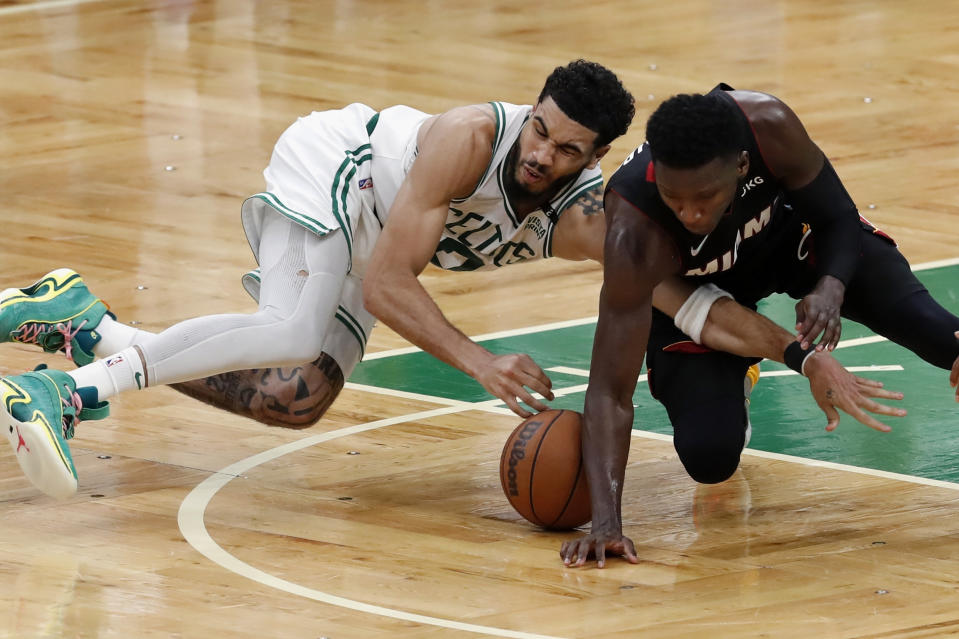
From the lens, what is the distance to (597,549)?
5.13m

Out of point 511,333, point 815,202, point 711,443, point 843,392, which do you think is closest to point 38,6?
point 511,333

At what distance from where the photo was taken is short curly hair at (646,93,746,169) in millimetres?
4973

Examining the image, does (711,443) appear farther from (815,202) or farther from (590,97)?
(590,97)

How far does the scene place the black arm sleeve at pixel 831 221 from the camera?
5.51 meters

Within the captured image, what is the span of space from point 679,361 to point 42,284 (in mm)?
2088

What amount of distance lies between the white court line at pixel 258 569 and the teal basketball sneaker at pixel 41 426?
386mm

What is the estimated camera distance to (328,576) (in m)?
5.09

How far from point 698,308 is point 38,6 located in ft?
30.6

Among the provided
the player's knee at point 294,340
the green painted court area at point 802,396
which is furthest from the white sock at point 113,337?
the green painted court area at point 802,396

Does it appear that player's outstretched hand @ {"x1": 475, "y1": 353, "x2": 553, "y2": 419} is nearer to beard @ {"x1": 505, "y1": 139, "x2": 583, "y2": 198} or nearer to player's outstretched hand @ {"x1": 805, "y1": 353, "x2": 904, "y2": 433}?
beard @ {"x1": 505, "y1": 139, "x2": 583, "y2": 198}

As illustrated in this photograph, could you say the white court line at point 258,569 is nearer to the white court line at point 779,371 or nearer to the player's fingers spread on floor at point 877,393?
the white court line at point 779,371

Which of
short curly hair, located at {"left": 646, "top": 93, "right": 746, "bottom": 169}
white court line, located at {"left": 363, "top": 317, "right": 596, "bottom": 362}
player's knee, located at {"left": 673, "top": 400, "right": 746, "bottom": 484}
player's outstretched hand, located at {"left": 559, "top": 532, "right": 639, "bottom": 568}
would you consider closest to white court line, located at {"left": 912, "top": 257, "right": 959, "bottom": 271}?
white court line, located at {"left": 363, "top": 317, "right": 596, "bottom": 362}

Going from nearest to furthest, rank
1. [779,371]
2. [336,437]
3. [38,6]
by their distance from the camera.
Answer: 1. [336,437]
2. [779,371]
3. [38,6]

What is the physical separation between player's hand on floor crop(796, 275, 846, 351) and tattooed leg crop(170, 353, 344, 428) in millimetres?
1605
